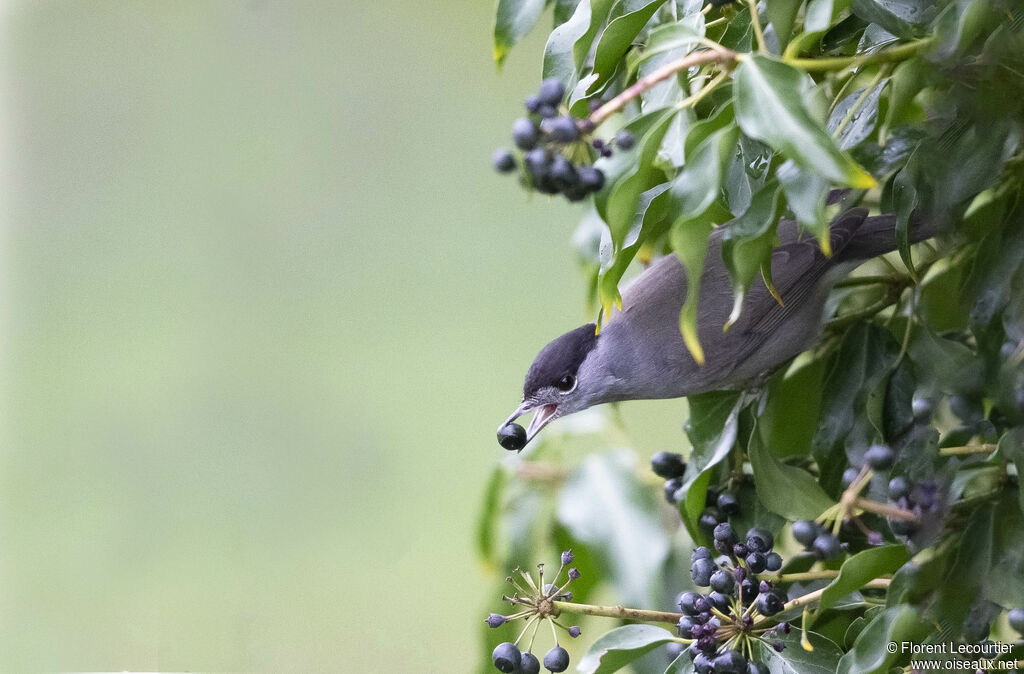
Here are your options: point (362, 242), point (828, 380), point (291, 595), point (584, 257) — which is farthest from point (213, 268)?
point (828, 380)

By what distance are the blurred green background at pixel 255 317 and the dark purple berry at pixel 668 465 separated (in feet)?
6.84

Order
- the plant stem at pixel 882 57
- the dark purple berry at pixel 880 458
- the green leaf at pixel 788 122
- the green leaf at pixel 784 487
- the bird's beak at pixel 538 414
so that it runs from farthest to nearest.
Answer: the bird's beak at pixel 538 414
the green leaf at pixel 784 487
the dark purple berry at pixel 880 458
the plant stem at pixel 882 57
the green leaf at pixel 788 122

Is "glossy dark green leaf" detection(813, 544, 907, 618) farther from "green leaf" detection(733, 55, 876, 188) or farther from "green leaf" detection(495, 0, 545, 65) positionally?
"green leaf" detection(495, 0, 545, 65)

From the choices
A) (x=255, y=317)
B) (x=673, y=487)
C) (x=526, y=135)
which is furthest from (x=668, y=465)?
(x=255, y=317)

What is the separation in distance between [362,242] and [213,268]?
670mm

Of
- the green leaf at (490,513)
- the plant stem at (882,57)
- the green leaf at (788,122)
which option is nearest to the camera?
the green leaf at (788,122)

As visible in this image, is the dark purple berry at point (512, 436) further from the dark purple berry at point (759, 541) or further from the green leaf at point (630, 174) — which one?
the green leaf at point (630, 174)

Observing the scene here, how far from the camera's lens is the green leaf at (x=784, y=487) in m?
1.03

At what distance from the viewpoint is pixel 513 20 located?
1081 millimetres

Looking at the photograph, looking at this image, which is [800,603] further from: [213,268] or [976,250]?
[213,268]

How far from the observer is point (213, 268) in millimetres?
4297

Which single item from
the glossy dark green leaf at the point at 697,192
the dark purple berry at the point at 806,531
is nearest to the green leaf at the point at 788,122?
the glossy dark green leaf at the point at 697,192

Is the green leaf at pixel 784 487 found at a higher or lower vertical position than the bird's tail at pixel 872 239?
lower

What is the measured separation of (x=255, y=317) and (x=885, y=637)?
12.0 ft
